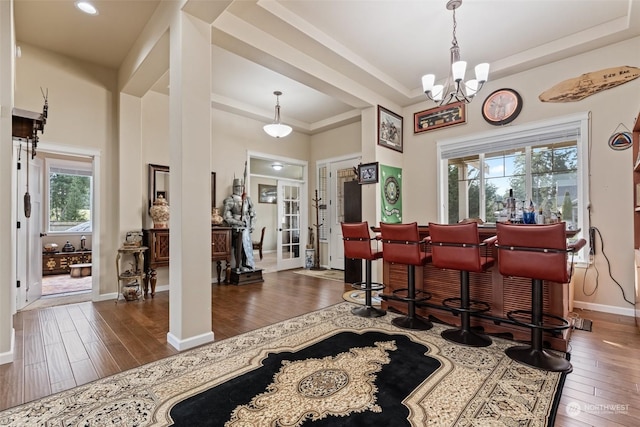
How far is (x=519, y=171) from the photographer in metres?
4.36

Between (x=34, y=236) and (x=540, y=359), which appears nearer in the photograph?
(x=540, y=359)

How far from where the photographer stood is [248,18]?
3111mm

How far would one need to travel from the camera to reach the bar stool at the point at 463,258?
257 centimetres

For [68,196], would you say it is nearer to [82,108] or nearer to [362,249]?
[82,108]

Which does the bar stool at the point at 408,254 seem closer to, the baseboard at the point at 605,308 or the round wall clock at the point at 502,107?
the baseboard at the point at 605,308

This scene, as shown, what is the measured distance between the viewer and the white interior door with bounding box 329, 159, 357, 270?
6703 mm

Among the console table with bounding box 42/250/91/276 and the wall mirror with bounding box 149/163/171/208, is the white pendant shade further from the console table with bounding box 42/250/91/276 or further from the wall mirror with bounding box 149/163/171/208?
the console table with bounding box 42/250/91/276

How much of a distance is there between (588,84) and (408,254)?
128 inches

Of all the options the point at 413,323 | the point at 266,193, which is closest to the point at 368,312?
the point at 413,323

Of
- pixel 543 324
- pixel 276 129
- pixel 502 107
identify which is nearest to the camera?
pixel 543 324

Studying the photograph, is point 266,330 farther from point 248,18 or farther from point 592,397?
point 248,18

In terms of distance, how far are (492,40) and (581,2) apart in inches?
33.5

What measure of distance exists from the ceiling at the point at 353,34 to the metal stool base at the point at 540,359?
3317 mm

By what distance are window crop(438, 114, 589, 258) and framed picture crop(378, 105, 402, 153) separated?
743 millimetres
